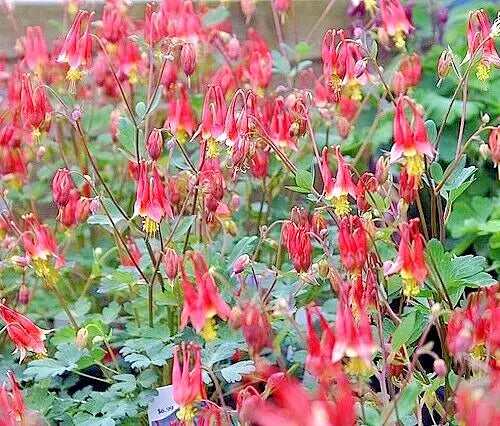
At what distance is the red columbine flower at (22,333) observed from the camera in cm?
99

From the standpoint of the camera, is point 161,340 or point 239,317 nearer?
point 239,317

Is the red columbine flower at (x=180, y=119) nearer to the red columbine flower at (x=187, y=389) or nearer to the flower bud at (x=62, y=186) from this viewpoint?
the flower bud at (x=62, y=186)

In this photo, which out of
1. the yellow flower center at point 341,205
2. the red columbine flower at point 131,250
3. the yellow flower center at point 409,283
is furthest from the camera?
the red columbine flower at point 131,250

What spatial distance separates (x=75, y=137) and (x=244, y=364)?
73 cm

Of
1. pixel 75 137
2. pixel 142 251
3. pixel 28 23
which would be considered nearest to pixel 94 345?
pixel 142 251

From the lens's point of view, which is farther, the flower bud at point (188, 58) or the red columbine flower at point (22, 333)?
the flower bud at point (188, 58)

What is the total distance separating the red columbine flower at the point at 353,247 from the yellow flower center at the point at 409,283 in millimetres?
43

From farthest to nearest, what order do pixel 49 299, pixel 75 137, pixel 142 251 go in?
1. pixel 75 137
2. pixel 49 299
3. pixel 142 251

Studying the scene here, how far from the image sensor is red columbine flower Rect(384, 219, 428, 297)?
0.88m

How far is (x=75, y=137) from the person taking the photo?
5.29ft

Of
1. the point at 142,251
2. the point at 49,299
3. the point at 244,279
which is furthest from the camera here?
the point at 49,299

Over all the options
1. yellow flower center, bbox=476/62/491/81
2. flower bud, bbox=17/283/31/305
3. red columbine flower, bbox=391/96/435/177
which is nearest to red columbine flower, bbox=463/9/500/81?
yellow flower center, bbox=476/62/491/81

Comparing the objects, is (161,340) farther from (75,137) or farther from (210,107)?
(75,137)

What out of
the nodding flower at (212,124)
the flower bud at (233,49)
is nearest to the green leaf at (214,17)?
the flower bud at (233,49)
